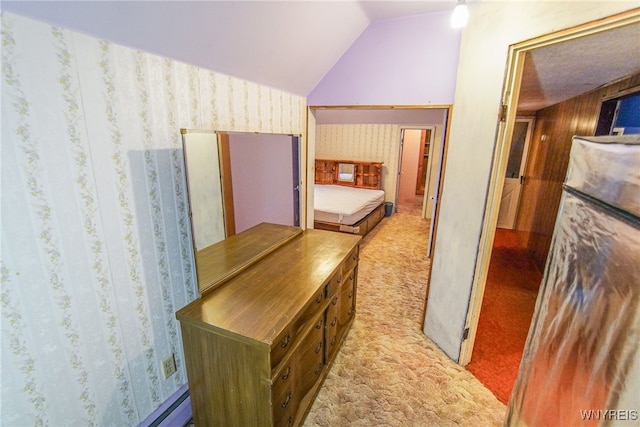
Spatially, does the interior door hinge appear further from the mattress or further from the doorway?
the doorway

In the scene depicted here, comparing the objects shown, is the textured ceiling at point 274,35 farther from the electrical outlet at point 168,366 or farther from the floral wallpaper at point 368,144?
the floral wallpaper at point 368,144

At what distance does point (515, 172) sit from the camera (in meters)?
4.98

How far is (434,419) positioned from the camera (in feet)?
5.43

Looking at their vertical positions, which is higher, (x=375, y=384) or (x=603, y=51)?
(x=603, y=51)

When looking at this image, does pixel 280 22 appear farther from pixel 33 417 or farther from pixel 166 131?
pixel 33 417

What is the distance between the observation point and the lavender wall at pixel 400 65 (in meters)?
1.95

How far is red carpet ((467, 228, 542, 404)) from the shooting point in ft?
6.45

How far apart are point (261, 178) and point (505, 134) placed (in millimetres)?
1548

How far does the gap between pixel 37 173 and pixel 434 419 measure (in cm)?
220

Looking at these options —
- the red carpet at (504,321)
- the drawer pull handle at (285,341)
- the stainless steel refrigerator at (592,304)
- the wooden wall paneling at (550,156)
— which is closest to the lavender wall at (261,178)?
the drawer pull handle at (285,341)

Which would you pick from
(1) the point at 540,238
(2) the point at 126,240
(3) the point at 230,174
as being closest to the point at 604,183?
(3) the point at 230,174

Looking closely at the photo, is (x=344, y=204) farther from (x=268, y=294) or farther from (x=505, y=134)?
(x=268, y=294)

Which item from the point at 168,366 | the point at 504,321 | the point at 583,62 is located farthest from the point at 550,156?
the point at 168,366

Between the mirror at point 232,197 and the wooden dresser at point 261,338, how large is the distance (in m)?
0.05
